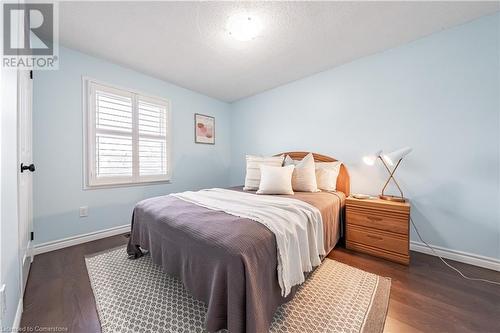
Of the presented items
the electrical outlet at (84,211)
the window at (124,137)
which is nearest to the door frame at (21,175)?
the electrical outlet at (84,211)

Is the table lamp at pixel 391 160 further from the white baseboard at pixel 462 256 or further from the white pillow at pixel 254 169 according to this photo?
the white pillow at pixel 254 169

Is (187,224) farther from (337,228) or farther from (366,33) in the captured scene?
(366,33)

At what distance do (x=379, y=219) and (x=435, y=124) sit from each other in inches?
47.0

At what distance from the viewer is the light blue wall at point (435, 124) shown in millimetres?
1753

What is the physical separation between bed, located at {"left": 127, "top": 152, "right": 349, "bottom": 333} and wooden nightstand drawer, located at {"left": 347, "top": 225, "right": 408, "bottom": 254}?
1241 mm

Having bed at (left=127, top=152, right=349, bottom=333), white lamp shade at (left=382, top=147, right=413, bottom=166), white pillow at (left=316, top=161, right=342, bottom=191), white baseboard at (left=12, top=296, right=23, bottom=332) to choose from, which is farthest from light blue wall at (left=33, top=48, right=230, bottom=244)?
white lamp shade at (left=382, top=147, right=413, bottom=166)

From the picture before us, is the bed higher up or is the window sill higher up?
the window sill

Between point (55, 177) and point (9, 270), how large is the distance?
1.56 meters

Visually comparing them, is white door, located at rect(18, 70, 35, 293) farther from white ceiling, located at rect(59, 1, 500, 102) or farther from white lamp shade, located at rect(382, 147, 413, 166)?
white lamp shade, located at rect(382, 147, 413, 166)

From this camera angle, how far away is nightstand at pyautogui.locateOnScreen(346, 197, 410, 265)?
70.7 inches

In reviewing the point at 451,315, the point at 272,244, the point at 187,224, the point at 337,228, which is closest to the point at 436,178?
the point at 337,228

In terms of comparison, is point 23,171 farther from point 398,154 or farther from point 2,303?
point 398,154

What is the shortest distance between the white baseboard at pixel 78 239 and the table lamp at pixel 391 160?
11.3 feet

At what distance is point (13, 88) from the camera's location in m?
1.14
